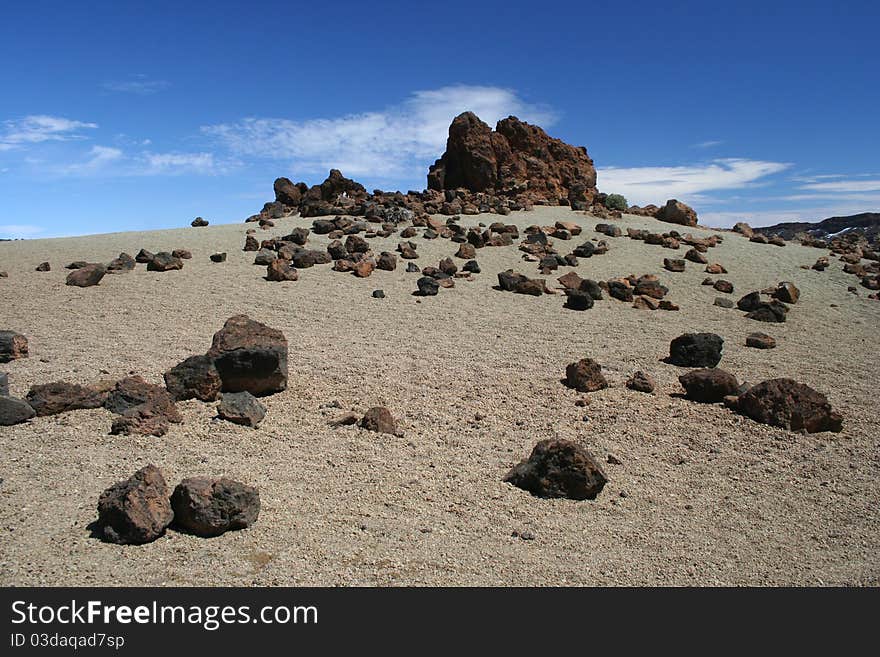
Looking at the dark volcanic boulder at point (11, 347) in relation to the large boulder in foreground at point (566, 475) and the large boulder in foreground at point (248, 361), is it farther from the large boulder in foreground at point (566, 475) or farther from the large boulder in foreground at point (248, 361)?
the large boulder in foreground at point (566, 475)

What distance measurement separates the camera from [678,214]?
27.8 metres

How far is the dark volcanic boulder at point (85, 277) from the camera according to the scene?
44.7ft

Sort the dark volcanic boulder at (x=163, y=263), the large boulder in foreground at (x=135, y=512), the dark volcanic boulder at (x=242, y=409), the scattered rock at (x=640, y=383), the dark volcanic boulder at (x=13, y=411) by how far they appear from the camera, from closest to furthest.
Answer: the large boulder in foreground at (x=135, y=512) < the dark volcanic boulder at (x=13, y=411) < the dark volcanic boulder at (x=242, y=409) < the scattered rock at (x=640, y=383) < the dark volcanic boulder at (x=163, y=263)

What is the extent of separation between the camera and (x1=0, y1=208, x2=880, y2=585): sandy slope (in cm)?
477

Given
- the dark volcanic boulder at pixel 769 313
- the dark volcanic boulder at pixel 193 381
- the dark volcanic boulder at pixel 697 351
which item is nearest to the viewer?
the dark volcanic boulder at pixel 193 381

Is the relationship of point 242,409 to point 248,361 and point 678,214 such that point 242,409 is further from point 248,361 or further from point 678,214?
point 678,214

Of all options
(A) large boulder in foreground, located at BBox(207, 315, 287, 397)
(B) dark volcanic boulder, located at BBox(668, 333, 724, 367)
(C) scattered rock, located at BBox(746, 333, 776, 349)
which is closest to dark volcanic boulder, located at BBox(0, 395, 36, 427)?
(A) large boulder in foreground, located at BBox(207, 315, 287, 397)

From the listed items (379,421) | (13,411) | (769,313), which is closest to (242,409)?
(379,421)

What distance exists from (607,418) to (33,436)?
19.7ft

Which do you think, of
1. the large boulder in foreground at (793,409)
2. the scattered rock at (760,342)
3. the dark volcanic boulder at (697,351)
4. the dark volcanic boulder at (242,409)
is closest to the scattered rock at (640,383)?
the large boulder in foreground at (793,409)

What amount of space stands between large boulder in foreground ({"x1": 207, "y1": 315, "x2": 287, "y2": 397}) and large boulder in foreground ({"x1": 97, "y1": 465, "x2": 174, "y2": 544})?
3007mm

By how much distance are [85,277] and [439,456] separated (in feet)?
33.4

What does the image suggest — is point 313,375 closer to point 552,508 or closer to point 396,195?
point 552,508

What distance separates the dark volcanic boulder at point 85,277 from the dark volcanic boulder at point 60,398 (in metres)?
7.41
